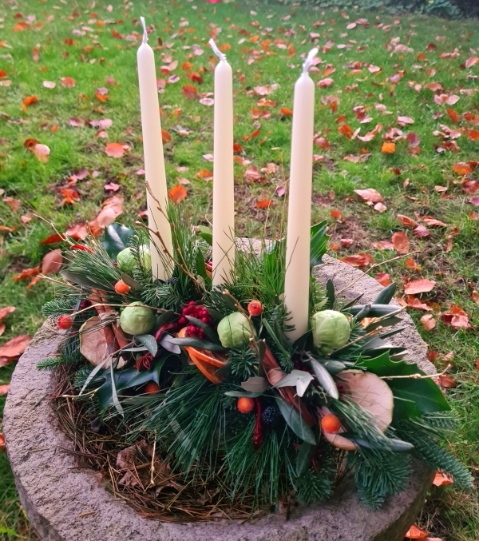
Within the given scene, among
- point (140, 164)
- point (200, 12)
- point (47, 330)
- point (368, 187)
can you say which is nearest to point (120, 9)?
point (200, 12)

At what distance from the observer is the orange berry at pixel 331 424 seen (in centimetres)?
78

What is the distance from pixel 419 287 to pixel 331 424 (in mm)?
1314

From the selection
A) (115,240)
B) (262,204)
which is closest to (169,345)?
(115,240)

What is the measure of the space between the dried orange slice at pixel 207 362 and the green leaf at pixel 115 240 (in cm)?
37

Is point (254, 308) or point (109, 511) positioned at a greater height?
point (254, 308)

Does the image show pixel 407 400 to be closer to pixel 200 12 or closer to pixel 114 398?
pixel 114 398

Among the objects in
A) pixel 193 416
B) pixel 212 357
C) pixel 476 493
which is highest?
pixel 212 357

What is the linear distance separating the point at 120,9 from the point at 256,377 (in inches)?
224

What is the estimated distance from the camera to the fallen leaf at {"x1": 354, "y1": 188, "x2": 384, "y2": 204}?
2.44 m

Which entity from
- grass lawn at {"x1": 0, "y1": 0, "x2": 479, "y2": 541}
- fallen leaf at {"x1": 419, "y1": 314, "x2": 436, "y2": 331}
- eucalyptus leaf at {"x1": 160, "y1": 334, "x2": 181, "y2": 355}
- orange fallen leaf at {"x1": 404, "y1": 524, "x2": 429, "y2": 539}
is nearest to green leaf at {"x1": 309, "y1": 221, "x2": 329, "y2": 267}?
grass lawn at {"x1": 0, "y1": 0, "x2": 479, "y2": 541}

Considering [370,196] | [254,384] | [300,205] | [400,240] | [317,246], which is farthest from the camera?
[370,196]

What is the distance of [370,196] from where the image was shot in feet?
8.04

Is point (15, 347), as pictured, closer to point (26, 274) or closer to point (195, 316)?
point (26, 274)

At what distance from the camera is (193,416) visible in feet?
2.91
